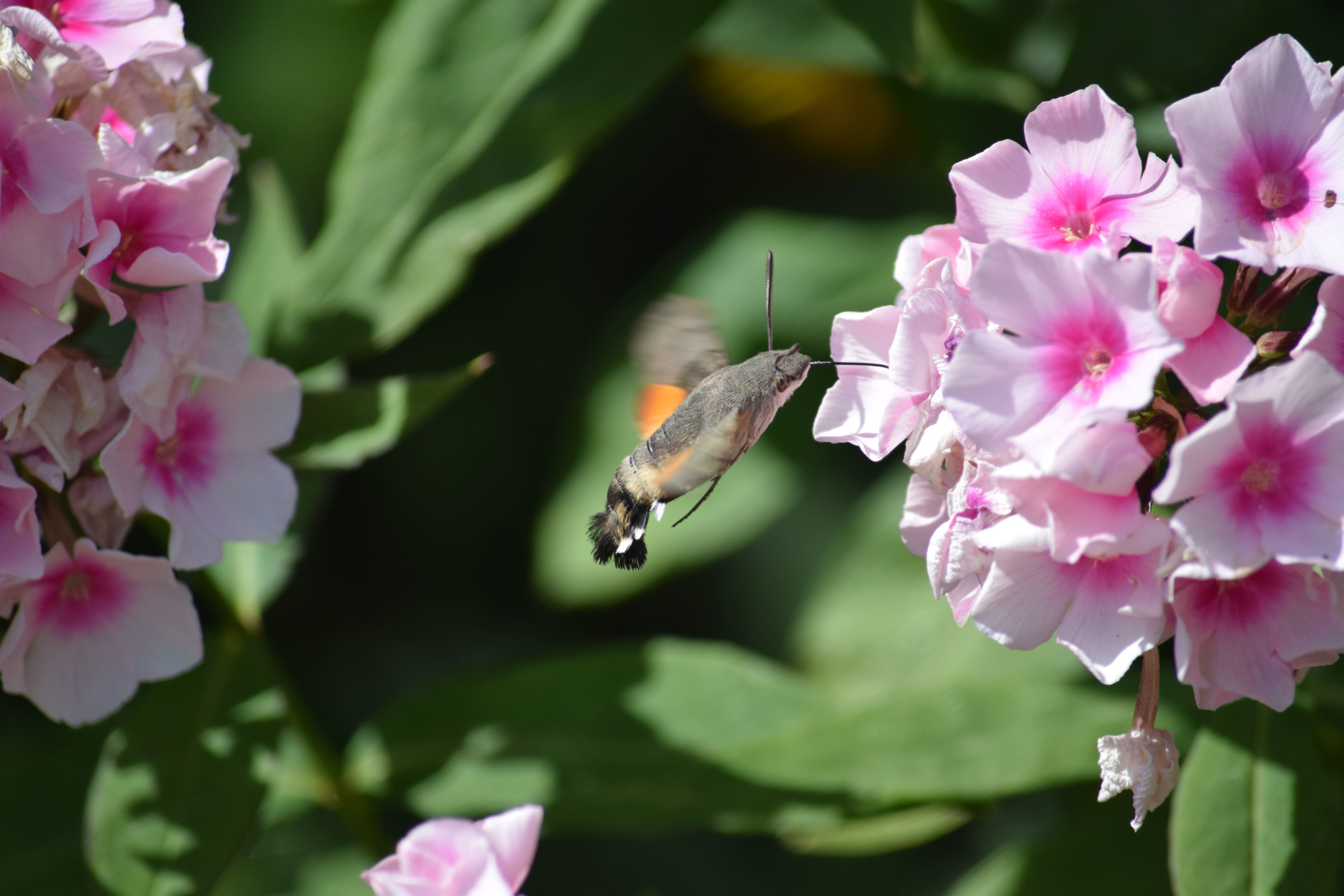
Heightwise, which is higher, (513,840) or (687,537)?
(513,840)

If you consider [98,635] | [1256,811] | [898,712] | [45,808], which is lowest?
[45,808]

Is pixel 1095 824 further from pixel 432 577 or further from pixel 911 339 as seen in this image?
pixel 432 577

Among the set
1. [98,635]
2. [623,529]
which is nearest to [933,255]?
[623,529]

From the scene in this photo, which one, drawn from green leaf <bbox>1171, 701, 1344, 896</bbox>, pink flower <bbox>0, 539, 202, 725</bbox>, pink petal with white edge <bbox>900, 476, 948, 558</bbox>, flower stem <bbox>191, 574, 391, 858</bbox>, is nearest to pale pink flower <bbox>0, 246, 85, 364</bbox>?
pink flower <bbox>0, 539, 202, 725</bbox>

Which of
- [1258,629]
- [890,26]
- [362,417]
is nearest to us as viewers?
[1258,629]

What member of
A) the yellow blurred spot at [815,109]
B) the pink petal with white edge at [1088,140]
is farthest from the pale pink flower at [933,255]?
the yellow blurred spot at [815,109]

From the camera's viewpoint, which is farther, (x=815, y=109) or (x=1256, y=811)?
(x=815, y=109)

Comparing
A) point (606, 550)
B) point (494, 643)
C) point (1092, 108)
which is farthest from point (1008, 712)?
point (494, 643)

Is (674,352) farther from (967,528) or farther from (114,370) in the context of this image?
(114,370)
